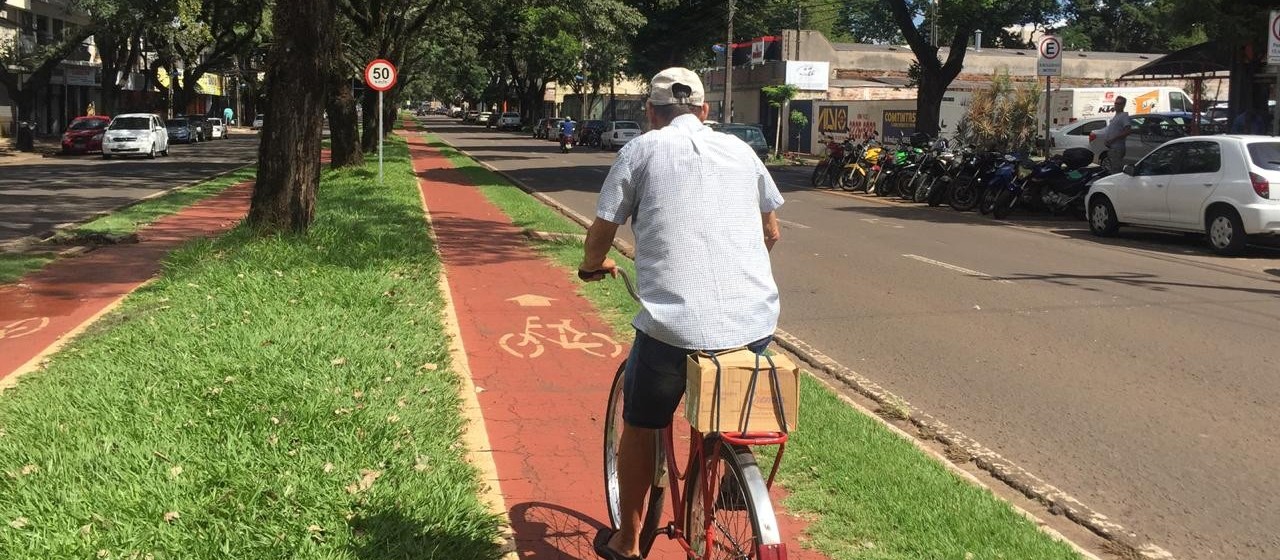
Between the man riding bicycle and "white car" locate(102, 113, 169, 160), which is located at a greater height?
the man riding bicycle

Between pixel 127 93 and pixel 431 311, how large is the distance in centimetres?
6291

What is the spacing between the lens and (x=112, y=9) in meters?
39.0

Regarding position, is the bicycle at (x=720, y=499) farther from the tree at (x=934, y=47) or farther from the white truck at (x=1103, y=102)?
the white truck at (x=1103, y=102)

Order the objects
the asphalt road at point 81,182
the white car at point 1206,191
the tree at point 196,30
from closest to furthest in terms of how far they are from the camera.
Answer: the white car at point 1206,191 → the asphalt road at point 81,182 → the tree at point 196,30

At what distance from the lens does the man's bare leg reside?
373cm

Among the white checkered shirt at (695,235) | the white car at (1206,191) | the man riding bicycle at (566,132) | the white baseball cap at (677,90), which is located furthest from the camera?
the man riding bicycle at (566,132)

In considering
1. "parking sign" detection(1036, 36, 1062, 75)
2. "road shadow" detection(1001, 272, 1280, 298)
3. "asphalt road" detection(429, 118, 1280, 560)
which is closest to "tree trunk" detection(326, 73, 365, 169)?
"asphalt road" detection(429, 118, 1280, 560)

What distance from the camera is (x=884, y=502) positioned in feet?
15.4

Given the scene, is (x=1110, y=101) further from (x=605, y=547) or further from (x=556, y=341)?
(x=605, y=547)

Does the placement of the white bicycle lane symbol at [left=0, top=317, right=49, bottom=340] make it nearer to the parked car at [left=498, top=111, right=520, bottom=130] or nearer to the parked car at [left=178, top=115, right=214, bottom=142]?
the parked car at [left=178, top=115, right=214, bottom=142]

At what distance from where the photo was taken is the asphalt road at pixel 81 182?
1705cm

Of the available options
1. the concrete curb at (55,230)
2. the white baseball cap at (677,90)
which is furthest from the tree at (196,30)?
the white baseball cap at (677,90)

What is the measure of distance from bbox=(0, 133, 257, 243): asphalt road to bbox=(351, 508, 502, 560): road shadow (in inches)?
473

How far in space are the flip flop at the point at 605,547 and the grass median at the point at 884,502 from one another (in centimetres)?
82
